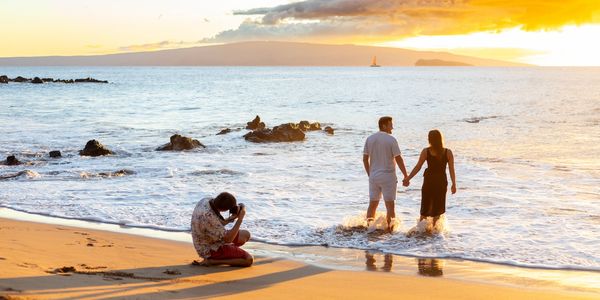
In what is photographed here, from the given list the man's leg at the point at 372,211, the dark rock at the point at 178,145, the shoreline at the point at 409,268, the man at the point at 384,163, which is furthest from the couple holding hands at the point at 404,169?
the dark rock at the point at 178,145

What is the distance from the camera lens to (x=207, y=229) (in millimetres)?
8727

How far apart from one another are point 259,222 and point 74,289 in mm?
5673

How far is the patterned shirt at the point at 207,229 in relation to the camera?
342 inches

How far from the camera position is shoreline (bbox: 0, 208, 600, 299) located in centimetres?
820

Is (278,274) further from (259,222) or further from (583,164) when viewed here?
(583,164)

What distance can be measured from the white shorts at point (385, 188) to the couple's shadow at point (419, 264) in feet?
4.62

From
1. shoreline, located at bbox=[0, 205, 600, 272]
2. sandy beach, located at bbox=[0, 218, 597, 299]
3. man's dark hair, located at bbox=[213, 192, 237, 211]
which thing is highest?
man's dark hair, located at bbox=[213, 192, 237, 211]

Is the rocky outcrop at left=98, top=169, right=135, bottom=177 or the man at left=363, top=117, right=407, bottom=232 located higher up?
the man at left=363, top=117, right=407, bottom=232

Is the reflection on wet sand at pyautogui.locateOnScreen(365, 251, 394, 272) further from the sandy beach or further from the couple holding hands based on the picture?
the couple holding hands

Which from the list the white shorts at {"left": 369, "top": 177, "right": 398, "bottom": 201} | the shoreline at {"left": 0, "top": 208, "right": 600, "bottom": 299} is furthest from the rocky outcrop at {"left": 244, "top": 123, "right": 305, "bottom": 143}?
the shoreline at {"left": 0, "top": 208, "right": 600, "bottom": 299}

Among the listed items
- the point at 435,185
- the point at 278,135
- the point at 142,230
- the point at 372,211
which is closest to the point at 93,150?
the point at 278,135

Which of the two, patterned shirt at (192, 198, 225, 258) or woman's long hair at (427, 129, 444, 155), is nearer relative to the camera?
patterned shirt at (192, 198, 225, 258)

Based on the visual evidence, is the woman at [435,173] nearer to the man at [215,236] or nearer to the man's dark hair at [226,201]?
the man at [215,236]

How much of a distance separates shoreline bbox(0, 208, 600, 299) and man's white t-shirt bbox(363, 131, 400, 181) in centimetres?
155
